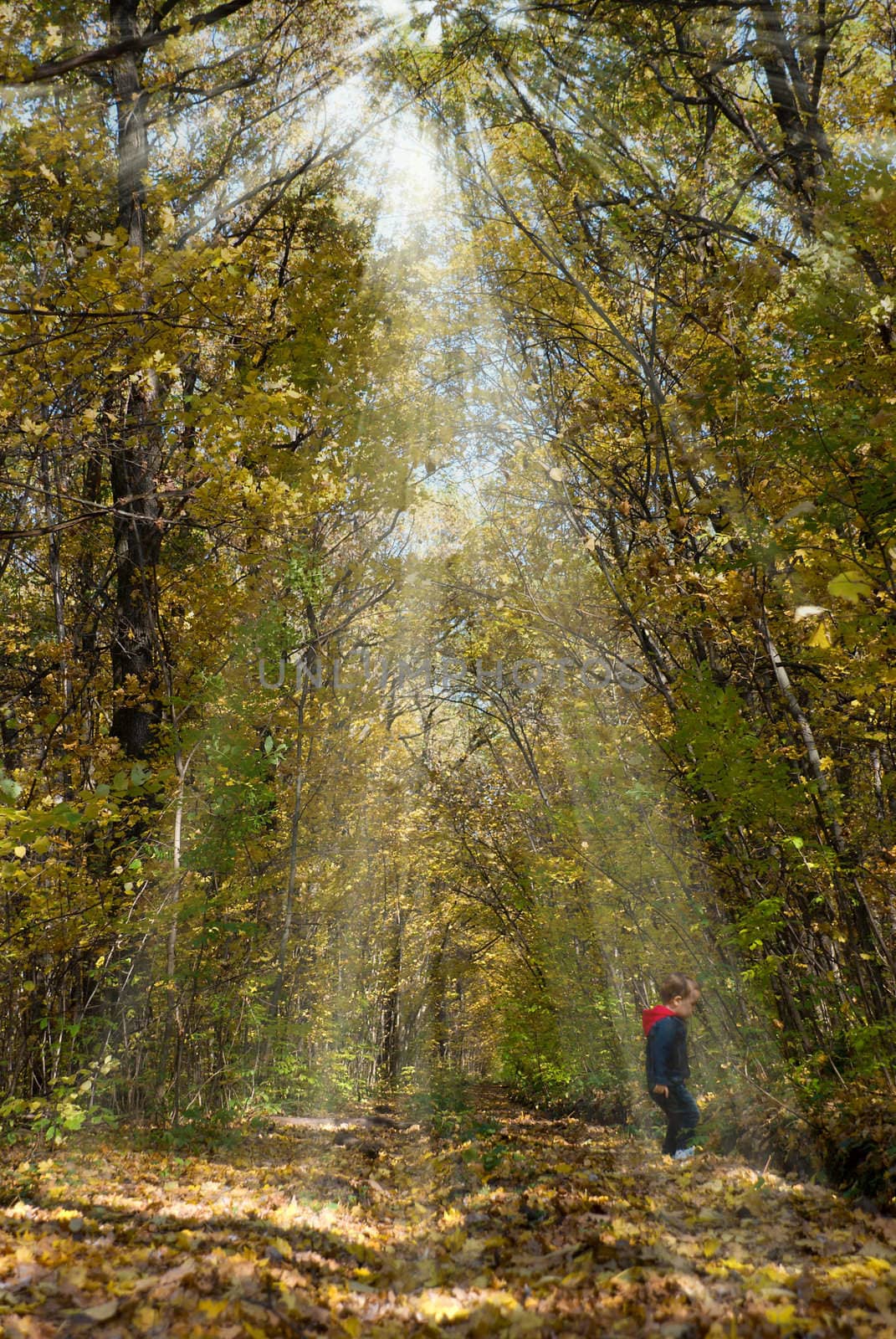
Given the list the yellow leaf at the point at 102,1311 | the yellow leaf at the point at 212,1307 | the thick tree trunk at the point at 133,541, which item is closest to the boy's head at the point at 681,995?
the yellow leaf at the point at 212,1307

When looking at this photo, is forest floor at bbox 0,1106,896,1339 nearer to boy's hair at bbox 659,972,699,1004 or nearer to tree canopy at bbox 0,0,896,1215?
tree canopy at bbox 0,0,896,1215

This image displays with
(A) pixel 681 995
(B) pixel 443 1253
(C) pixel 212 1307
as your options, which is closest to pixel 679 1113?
(A) pixel 681 995

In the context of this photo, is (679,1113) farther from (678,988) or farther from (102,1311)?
(102,1311)

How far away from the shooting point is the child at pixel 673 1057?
14.8 ft

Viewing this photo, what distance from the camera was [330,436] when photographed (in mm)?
7051

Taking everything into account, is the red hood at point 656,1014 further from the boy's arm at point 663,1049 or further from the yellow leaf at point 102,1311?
the yellow leaf at point 102,1311

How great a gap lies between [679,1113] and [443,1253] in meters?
2.01

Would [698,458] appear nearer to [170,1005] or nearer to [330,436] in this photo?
[330,436]

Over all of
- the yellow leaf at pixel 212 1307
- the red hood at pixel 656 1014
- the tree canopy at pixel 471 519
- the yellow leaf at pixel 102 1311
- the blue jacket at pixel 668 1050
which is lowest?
the yellow leaf at pixel 212 1307

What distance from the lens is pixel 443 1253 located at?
3.28 meters

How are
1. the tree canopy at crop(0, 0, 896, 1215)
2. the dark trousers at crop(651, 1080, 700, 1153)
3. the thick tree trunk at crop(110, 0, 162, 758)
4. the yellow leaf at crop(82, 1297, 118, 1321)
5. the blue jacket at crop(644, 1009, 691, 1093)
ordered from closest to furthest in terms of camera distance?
1. the yellow leaf at crop(82, 1297, 118, 1321)
2. the tree canopy at crop(0, 0, 896, 1215)
3. the blue jacket at crop(644, 1009, 691, 1093)
4. the dark trousers at crop(651, 1080, 700, 1153)
5. the thick tree trunk at crop(110, 0, 162, 758)

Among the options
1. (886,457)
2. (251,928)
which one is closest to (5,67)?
(886,457)

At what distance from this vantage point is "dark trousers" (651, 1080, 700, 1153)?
15.1ft

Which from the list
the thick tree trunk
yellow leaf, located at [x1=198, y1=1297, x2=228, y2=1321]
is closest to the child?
yellow leaf, located at [x1=198, y1=1297, x2=228, y2=1321]
